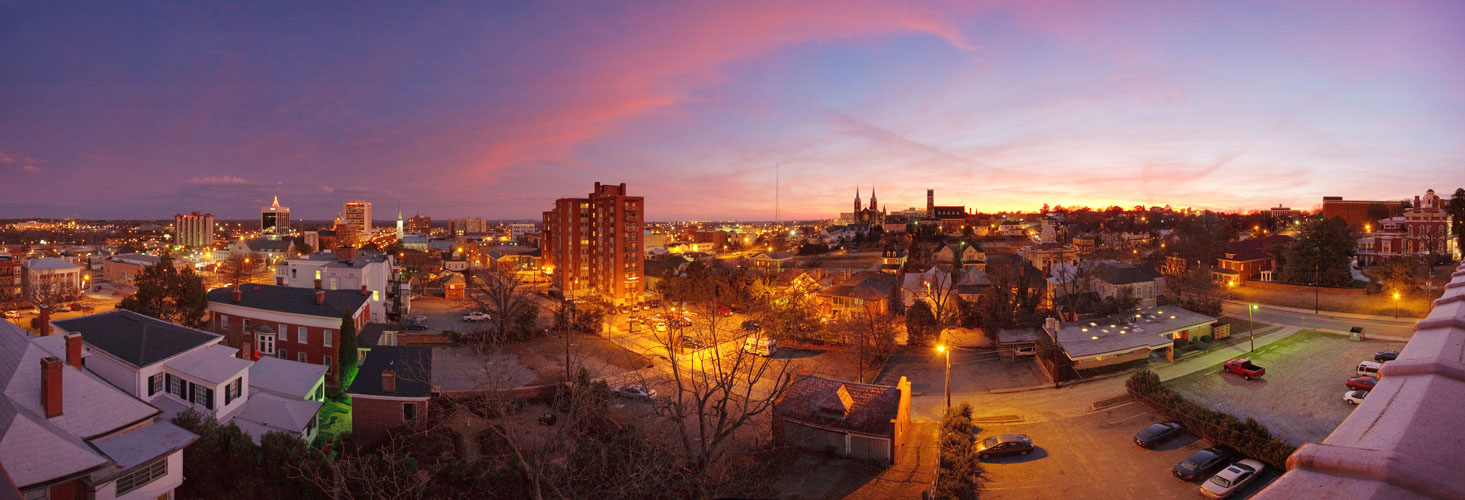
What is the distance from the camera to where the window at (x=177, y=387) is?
46.9ft

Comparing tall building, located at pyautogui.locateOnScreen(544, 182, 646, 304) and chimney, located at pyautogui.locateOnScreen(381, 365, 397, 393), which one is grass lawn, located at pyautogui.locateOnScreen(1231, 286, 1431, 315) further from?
tall building, located at pyautogui.locateOnScreen(544, 182, 646, 304)

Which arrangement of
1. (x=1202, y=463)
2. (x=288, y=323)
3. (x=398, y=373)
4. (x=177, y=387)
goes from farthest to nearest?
(x=288, y=323) → (x=398, y=373) → (x=177, y=387) → (x=1202, y=463)

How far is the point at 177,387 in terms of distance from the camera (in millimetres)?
14359

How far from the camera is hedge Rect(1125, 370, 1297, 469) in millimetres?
13109

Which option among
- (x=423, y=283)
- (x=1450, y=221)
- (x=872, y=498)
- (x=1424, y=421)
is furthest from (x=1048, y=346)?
(x=423, y=283)

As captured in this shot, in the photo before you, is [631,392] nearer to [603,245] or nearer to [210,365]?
[210,365]

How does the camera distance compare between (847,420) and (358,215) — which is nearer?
(847,420)

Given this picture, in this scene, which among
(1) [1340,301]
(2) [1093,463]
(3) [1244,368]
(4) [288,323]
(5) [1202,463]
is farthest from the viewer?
(1) [1340,301]

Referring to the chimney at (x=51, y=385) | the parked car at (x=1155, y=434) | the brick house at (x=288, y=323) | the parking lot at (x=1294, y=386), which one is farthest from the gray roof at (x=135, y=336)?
the parking lot at (x=1294, y=386)

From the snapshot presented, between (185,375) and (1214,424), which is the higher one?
(185,375)

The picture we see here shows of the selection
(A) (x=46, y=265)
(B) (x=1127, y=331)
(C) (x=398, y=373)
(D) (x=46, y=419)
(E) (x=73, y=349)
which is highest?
(A) (x=46, y=265)

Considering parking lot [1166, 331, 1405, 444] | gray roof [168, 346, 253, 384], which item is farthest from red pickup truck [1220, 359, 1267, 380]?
gray roof [168, 346, 253, 384]

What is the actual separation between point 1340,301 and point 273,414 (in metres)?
40.6

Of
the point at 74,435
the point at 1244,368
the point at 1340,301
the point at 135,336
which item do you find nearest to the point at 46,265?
the point at 135,336
